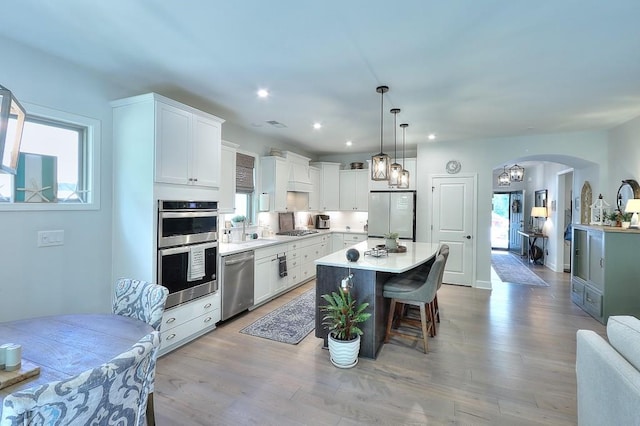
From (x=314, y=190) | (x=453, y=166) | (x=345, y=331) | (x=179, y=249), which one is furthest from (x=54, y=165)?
(x=453, y=166)

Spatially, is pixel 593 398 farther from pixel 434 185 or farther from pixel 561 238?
pixel 561 238

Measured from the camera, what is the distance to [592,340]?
5.31 ft

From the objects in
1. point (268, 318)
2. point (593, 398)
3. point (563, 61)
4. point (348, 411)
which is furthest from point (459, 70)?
point (268, 318)

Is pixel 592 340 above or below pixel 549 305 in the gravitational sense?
above

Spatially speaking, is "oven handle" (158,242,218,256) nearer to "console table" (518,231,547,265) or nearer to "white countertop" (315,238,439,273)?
"white countertop" (315,238,439,273)

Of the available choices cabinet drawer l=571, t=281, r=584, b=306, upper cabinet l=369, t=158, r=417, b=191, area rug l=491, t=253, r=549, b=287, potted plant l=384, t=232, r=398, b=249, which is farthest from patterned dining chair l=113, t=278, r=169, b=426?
area rug l=491, t=253, r=549, b=287

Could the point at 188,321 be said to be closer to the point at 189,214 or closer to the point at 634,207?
the point at 189,214

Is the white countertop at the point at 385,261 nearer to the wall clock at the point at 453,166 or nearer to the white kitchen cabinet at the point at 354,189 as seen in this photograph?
the wall clock at the point at 453,166

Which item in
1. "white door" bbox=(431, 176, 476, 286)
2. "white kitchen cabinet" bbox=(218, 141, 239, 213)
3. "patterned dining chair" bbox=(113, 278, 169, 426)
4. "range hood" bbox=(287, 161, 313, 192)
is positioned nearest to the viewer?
"patterned dining chair" bbox=(113, 278, 169, 426)

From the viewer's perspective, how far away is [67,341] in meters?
1.52

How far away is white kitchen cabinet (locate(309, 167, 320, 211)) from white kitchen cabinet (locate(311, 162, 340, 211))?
0.12m

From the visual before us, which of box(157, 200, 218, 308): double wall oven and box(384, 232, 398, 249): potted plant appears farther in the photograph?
box(384, 232, 398, 249): potted plant

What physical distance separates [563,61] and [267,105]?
3.00 meters

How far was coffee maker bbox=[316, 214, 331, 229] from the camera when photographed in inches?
278
